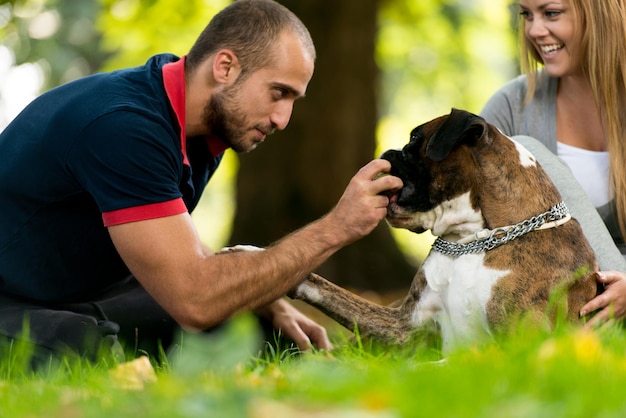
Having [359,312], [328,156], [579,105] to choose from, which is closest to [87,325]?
[359,312]

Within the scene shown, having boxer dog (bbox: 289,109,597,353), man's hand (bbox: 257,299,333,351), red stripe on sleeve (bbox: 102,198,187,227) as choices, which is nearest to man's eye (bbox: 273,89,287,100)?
boxer dog (bbox: 289,109,597,353)

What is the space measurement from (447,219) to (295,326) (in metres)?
1.08

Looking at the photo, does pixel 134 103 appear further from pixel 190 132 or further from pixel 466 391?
pixel 466 391

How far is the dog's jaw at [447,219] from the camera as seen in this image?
13.5 feet

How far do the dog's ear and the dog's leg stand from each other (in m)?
0.93

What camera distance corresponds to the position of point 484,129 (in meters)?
4.05

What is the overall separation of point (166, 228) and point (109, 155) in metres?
0.41

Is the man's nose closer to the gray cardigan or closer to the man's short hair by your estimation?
the man's short hair

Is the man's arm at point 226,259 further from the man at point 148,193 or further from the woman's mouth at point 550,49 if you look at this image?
the woman's mouth at point 550,49

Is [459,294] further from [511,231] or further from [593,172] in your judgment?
[593,172]

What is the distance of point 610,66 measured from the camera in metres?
4.86

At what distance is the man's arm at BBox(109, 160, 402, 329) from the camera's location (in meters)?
3.73

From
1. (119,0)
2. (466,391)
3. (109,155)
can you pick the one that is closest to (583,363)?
(466,391)

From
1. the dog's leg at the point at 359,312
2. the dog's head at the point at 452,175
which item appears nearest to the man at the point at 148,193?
the dog's head at the point at 452,175
